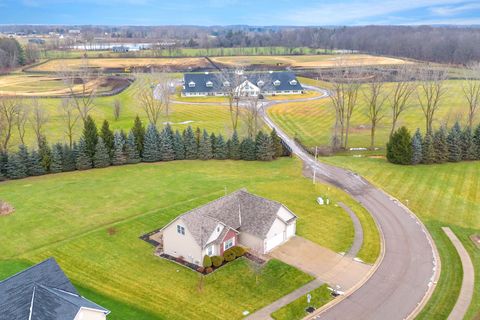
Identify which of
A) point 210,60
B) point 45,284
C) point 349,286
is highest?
point 210,60

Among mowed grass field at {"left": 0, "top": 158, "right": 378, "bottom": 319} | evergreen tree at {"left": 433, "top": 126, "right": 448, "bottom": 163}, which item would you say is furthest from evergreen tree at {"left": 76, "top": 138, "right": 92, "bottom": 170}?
evergreen tree at {"left": 433, "top": 126, "right": 448, "bottom": 163}

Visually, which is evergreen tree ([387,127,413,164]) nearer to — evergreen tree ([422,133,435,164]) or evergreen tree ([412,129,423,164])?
evergreen tree ([412,129,423,164])

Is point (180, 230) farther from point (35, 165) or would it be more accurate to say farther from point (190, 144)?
point (35, 165)

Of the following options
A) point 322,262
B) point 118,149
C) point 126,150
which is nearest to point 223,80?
point 126,150

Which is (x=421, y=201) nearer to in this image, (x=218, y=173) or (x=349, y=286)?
(x=349, y=286)

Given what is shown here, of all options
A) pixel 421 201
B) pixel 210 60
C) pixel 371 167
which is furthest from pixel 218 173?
pixel 210 60

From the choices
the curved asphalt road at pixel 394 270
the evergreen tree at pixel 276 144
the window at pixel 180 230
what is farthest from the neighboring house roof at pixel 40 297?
the evergreen tree at pixel 276 144
